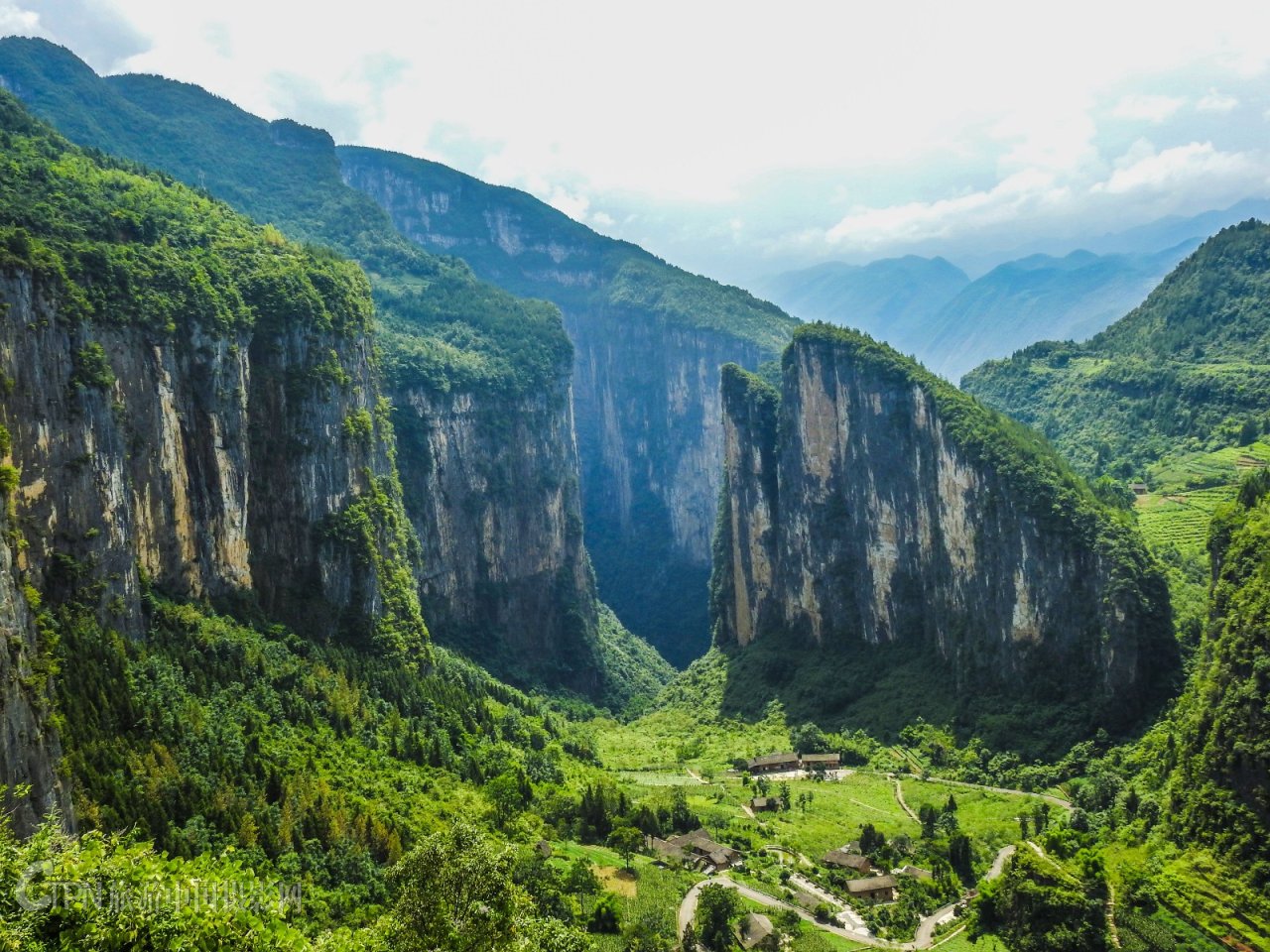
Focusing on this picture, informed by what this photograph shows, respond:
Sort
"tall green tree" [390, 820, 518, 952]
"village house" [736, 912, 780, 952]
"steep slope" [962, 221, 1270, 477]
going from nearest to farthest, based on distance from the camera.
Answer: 1. "tall green tree" [390, 820, 518, 952]
2. "village house" [736, 912, 780, 952]
3. "steep slope" [962, 221, 1270, 477]

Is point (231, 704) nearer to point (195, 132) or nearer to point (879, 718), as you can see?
point (879, 718)

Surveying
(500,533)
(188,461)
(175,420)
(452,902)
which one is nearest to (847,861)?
(452,902)

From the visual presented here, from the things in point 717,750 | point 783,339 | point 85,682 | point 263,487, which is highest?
point 783,339

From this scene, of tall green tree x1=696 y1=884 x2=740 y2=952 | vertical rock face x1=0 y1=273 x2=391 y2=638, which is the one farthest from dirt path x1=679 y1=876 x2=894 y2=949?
vertical rock face x1=0 y1=273 x2=391 y2=638

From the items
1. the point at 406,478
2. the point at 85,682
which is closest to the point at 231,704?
the point at 85,682

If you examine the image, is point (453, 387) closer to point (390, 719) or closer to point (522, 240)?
point (390, 719)

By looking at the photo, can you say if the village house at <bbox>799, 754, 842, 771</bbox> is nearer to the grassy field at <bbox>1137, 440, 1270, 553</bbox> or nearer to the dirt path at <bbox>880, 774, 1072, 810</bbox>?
the dirt path at <bbox>880, 774, 1072, 810</bbox>
